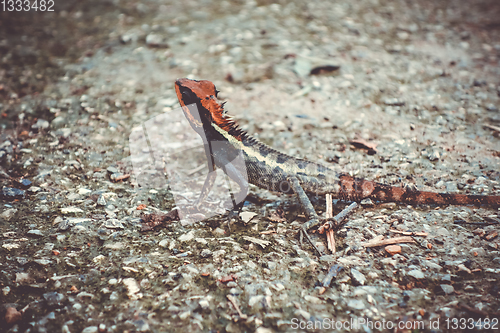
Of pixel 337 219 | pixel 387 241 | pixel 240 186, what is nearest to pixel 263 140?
pixel 240 186

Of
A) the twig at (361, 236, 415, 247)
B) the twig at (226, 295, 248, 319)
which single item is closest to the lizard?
the twig at (361, 236, 415, 247)

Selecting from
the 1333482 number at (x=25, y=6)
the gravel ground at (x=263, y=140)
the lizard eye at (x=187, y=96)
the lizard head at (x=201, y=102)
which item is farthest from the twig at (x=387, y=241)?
the 1333482 number at (x=25, y=6)

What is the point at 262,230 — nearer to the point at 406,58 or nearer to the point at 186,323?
the point at 186,323

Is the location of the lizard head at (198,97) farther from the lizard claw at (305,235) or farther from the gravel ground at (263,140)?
the lizard claw at (305,235)

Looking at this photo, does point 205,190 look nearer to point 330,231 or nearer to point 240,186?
point 240,186

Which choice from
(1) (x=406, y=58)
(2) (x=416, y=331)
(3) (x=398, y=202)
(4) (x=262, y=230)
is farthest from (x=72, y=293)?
(1) (x=406, y=58)
